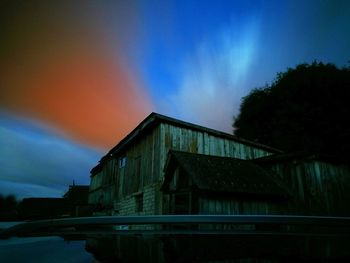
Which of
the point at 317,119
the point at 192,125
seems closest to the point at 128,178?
the point at 192,125

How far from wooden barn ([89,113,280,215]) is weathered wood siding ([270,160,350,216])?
498 cm

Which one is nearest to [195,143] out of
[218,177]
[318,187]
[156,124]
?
[156,124]

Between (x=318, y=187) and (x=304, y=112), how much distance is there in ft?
52.2

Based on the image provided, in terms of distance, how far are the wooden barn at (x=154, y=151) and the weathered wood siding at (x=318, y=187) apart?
498 centimetres

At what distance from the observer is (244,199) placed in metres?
12.4

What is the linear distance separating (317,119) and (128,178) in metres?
18.2

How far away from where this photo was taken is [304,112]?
27.8 metres

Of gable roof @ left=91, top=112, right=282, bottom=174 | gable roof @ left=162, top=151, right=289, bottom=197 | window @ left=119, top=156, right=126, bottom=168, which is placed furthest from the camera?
window @ left=119, top=156, right=126, bottom=168

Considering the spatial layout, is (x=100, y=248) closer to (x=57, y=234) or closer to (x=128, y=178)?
(x=57, y=234)

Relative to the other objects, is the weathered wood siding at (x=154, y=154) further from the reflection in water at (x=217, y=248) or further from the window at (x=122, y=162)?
the reflection in water at (x=217, y=248)

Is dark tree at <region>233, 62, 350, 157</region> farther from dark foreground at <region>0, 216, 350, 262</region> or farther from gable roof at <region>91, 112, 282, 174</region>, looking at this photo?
dark foreground at <region>0, 216, 350, 262</region>

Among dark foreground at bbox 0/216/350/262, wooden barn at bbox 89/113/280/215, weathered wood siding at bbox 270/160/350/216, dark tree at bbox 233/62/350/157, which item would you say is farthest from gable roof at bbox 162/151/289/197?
dark tree at bbox 233/62/350/157

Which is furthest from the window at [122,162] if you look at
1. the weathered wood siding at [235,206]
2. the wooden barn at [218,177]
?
the weathered wood siding at [235,206]

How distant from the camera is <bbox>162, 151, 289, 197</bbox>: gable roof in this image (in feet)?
38.2
